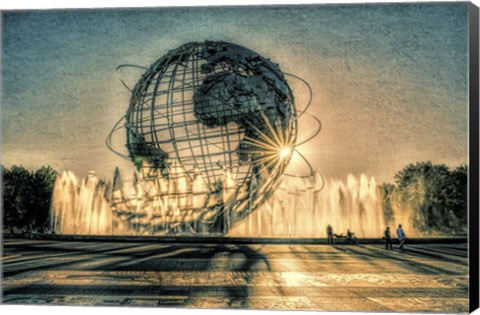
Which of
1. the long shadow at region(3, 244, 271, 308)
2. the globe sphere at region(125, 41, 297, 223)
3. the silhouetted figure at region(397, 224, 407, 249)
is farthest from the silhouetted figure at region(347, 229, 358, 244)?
the globe sphere at region(125, 41, 297, 223)

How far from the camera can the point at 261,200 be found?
9.12 m

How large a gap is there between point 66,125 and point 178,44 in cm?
171

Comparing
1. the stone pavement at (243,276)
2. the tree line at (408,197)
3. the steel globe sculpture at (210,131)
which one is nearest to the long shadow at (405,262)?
the stone pavement at (243,276)

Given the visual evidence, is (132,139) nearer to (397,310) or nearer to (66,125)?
(66,125)

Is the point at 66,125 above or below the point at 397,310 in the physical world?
above

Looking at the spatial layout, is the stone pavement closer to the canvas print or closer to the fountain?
the canvas print

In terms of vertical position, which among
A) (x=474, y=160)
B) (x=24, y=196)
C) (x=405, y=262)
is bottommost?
(x=405, y=262)

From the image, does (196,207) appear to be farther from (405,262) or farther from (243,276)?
(405,262)

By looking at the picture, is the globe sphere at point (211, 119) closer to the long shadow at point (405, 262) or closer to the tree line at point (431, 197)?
the tree line at point (431, 197)

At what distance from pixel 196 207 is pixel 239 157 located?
80 centimetres

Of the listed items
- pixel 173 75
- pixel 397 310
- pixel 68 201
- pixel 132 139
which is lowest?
pixel 397 310

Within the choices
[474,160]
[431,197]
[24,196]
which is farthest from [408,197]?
[24,196]

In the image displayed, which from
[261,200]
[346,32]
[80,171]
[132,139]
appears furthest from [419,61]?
[80,171]

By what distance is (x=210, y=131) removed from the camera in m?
9.27
